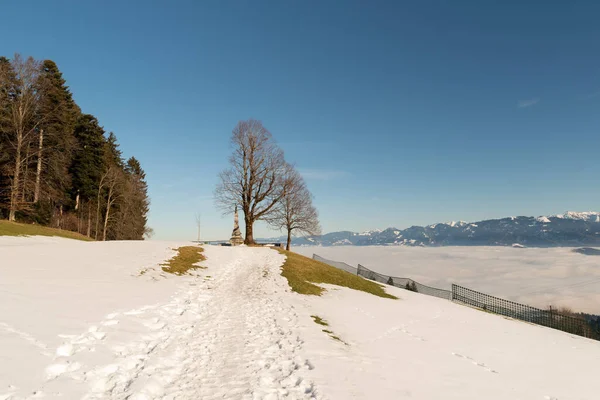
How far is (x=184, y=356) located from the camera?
6.16 metres

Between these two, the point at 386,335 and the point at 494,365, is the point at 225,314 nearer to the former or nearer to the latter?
the point at 386,335

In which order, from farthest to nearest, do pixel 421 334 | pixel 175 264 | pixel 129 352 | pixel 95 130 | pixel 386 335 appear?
pixel 95 130, pixel 175 264, pixel 421 334, pixel 386 335, pixel 129 352

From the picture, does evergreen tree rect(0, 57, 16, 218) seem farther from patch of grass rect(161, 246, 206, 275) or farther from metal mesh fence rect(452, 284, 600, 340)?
metal mesh fence rect(452, 284, 600, 340)

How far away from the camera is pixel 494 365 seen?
7.41 meters

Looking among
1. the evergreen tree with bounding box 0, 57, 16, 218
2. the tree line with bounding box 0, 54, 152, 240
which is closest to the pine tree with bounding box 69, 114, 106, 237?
the tree line with bounding box 0, 54, 152, 240

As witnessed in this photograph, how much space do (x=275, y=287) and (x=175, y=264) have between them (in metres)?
6.55

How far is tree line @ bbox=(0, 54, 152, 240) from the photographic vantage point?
28125 mm

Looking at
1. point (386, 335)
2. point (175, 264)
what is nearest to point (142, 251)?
point (175, 264)

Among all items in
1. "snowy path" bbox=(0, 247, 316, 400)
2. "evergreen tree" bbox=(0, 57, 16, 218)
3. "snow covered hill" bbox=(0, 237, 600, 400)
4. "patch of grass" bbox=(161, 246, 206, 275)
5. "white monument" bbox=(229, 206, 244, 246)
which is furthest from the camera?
"white monument" bbox=(229, 206, 244, 246)

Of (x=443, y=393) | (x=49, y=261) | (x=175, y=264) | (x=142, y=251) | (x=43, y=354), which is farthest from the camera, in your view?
(x=142, y=251)

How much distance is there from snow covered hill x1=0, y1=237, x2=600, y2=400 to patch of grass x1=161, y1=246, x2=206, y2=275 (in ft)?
8.83

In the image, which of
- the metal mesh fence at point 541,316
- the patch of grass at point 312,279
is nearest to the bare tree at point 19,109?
the patch of grass at point 312,279

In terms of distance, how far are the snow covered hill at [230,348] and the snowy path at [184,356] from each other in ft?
0.11

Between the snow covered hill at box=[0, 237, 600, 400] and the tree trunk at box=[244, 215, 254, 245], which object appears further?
the tree trunk at box=[244, 215, 254, 245]
